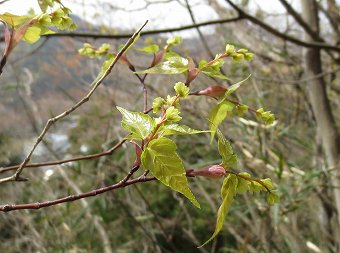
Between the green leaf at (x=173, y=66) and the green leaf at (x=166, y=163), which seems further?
the green leaf at (x=173, y=66)

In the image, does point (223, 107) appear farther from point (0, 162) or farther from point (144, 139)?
point (0, 162)

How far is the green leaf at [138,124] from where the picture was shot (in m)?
0.41

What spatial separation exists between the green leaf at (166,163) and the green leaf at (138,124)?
0.02 meters

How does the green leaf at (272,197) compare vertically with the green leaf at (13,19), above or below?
below

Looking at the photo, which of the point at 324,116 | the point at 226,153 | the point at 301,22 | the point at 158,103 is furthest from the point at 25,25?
the point at 324,116

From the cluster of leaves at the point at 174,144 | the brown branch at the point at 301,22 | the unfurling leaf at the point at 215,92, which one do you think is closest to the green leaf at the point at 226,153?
the cluster of leaves at the point at 174,144

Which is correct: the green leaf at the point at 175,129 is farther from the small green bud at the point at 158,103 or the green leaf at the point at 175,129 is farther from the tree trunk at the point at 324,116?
the tree trunk at the point at 324,116

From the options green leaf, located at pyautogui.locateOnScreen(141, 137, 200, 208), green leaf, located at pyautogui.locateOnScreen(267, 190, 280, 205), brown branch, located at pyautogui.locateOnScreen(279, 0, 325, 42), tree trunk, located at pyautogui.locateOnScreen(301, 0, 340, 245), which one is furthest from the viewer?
tree trunk, located at pyautogui.locateOnScreen(301, 0, 340, 245)

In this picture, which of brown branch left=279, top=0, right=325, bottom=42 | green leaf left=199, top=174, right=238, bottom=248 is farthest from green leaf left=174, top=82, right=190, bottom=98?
brown branch left=279, top=0, right=325, bottom=42

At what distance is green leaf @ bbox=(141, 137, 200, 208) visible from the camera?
0.39 meters

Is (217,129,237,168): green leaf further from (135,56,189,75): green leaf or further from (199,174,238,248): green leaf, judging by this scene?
(135,56,189,75): green leaf

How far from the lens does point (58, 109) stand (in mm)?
7684

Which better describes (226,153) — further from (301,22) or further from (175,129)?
(301,22)

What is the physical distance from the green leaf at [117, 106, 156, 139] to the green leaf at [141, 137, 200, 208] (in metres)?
0.02
